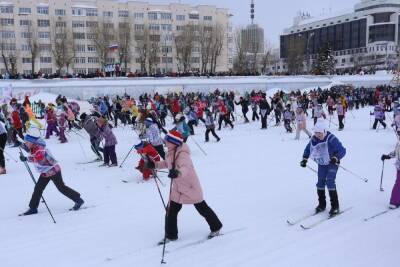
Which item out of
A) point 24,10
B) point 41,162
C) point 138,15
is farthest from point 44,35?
point 41,162

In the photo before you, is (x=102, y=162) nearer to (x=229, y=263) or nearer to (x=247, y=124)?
(x=229, y=263)

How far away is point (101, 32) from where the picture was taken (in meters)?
56.1

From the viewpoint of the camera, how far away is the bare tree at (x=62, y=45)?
53250 millimetres

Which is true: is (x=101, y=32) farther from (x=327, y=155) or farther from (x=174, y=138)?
(x=174, y=138)

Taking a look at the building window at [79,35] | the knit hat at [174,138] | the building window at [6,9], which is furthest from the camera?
the building window at [79,35]

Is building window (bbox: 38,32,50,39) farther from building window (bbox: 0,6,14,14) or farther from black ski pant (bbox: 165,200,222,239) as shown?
black ski pant (bbox: 165,200,222,239)

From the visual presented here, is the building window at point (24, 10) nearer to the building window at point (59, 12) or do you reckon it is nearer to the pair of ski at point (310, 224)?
the building window at point (59, 12)

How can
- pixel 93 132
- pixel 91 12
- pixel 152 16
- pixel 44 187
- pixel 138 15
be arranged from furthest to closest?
1. pixel 152 16
2. pixel 138 15
3. pixel 91 12
4. pixel 93 132
5. pixel 44 187

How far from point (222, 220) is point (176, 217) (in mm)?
1068

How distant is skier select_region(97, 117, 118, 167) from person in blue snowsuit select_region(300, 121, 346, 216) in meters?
5.80

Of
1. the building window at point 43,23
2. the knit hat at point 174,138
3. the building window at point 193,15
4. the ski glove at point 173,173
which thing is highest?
the building window at point 193,15

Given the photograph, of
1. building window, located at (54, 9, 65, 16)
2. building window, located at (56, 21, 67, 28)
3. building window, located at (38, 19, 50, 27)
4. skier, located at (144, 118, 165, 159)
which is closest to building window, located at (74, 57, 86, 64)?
building window, located at (56, 21, 67, 28)

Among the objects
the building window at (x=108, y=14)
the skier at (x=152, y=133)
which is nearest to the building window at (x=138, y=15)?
the building window at (x=108, y=14)

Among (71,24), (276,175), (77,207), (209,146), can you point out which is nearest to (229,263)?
(77,207)
